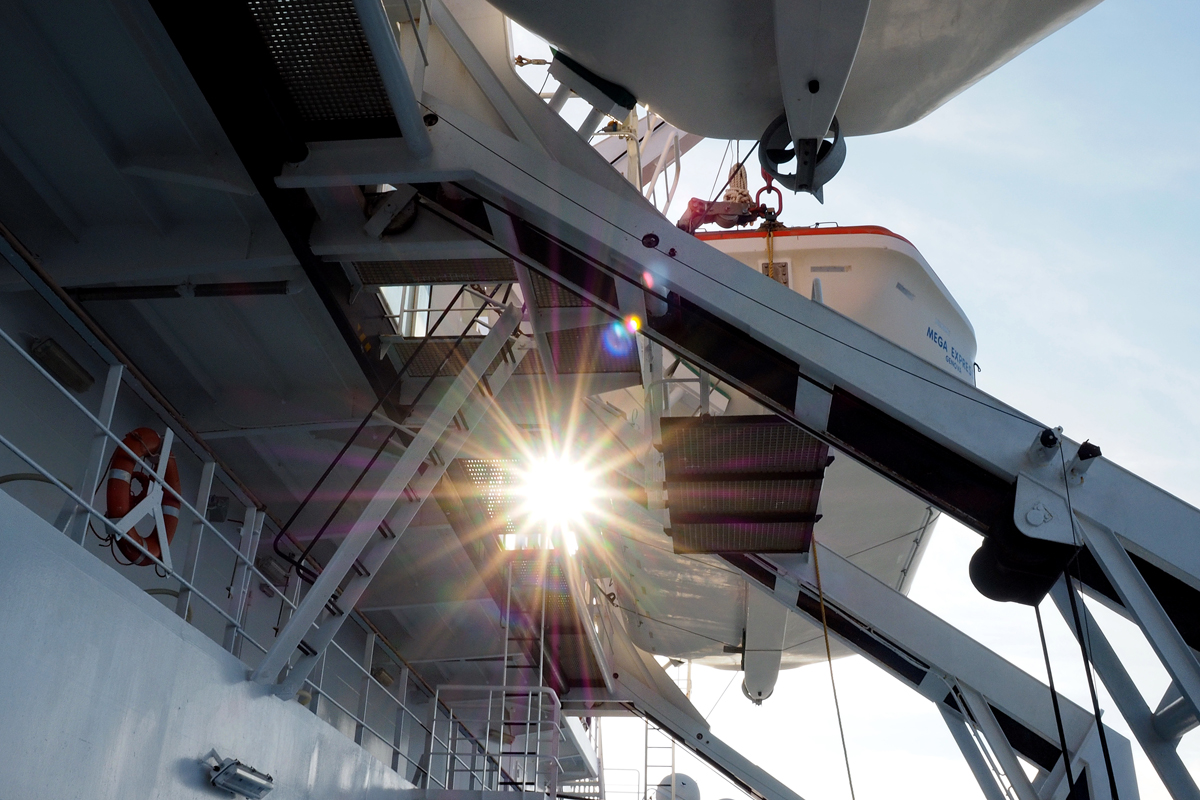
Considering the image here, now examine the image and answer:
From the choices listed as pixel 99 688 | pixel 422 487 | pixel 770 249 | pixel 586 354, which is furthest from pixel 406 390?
pixel 99 688

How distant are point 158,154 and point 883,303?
488cm

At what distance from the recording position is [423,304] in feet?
28.6

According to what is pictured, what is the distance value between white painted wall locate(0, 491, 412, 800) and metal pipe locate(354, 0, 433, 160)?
2161 mm

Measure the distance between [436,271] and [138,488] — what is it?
240 cm

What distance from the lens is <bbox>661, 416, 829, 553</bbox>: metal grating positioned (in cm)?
496

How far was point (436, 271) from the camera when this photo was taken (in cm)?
555

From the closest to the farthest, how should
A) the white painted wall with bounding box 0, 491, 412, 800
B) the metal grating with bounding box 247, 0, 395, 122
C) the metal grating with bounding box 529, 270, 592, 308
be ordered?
the white painted wall with bounding box 0, 491, 412, 800 → the metal grating with bounding box 247, 0, 395, 122 → the metal grating with bounding box 529, 270, 592, 308

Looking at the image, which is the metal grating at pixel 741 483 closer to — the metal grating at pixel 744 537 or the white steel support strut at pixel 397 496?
the metal grating at pixel 744 537

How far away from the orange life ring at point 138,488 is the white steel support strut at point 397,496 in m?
0.80

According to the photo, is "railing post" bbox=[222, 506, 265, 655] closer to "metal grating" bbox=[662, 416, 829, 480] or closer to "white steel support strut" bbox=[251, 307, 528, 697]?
"white steel support strut" bbox=[251, 307, 528, 697]

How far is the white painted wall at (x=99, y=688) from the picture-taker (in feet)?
10.2

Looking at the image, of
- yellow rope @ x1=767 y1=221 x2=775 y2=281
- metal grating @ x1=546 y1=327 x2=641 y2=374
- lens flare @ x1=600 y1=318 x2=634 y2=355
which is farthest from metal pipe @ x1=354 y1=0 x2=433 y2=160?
yellow rope @ x1=767 y1=221 x2=775 y2=281

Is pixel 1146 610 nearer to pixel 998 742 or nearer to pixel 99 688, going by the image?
pixel 998 742

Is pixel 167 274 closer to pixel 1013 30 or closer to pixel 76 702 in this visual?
pixel 76 702
